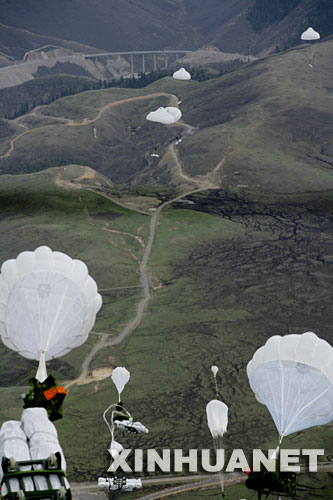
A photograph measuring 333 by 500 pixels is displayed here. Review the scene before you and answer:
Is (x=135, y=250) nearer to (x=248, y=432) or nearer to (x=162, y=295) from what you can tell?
(x=162, y=295)

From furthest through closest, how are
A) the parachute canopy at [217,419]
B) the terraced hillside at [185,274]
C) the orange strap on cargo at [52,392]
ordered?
the terraced hillside at [185,274]
the parachute canopy at [217,419]
the orange strap on cargo at [52,392]

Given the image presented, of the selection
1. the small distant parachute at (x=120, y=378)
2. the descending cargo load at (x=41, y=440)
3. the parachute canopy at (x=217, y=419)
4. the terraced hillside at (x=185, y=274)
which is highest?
the terraced hillside at (x=185, y=274)

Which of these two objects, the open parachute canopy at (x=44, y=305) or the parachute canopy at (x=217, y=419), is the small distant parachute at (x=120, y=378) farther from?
the open parachute canopy at (x=44, y=305)

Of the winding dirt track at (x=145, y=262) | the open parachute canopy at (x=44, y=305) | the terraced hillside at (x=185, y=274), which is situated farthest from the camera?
the winding dirt track at (x=145, y=262)

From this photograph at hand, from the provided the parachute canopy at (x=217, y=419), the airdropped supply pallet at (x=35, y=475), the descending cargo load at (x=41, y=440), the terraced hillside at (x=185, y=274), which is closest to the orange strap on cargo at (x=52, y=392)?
the descending cargo load at (x=41, y=440)

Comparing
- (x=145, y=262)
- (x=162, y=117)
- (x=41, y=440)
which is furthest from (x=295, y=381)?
(x=162, y=117)

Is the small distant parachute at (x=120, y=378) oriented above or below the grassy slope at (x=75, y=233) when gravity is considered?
below

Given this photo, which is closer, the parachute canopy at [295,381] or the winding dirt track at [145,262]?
the parachute canopy at [295,381]

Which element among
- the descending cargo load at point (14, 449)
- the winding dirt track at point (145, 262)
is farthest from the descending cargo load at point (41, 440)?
the winding dirt track at point (145, 262)

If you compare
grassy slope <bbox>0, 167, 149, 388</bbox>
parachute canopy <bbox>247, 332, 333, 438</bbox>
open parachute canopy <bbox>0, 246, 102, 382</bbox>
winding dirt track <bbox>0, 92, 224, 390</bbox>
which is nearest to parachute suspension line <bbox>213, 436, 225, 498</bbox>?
parachute canopy <bbox>247, 332, 333, 438</bbox>
